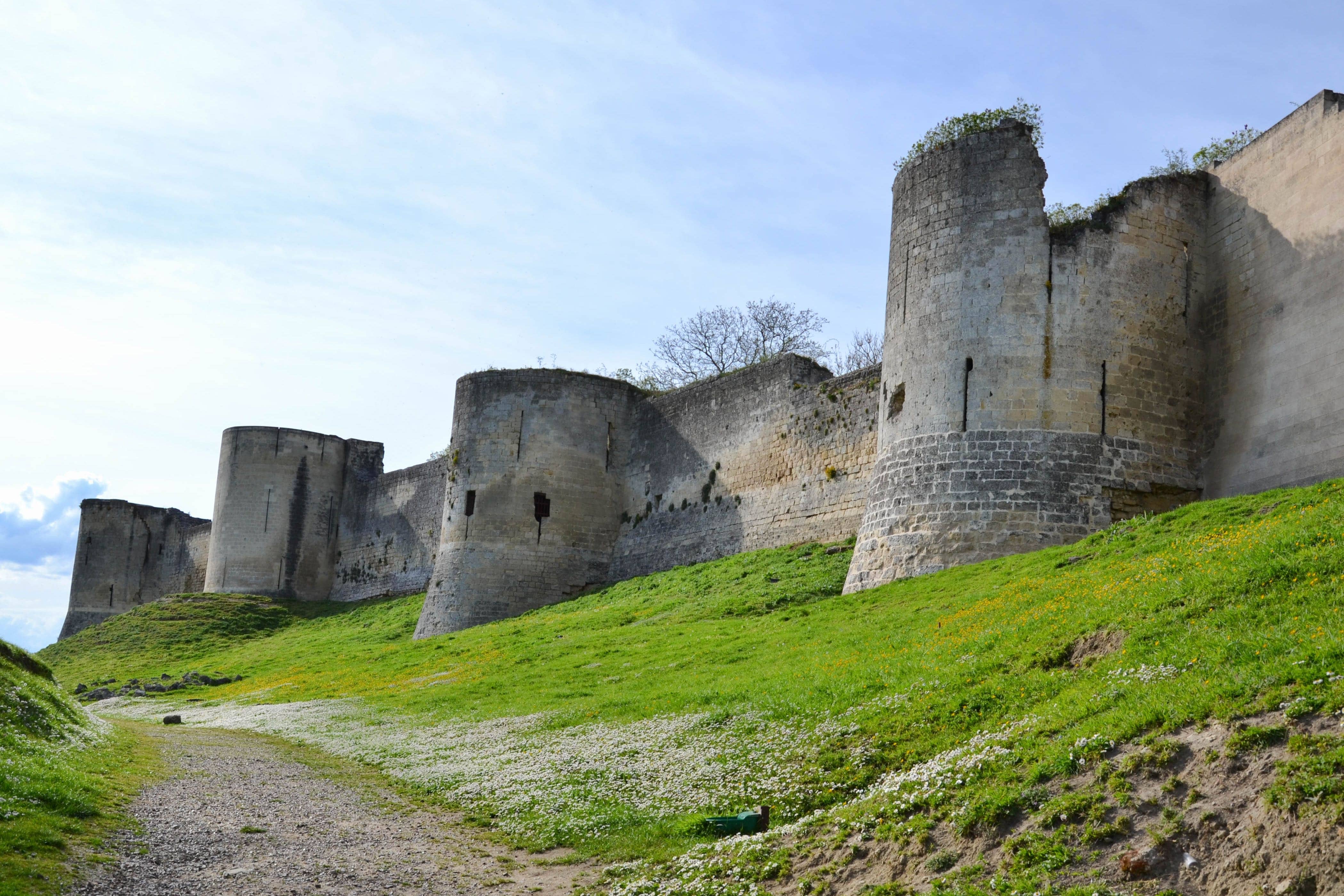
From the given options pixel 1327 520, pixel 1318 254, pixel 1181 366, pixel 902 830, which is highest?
pixel 1318 254

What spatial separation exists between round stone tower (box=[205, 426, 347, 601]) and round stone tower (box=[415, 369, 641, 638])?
1501 centimetres

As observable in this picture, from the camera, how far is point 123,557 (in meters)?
58.6

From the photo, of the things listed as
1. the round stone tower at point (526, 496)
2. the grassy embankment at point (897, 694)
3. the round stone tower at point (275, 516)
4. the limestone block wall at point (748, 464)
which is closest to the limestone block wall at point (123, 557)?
the round stone tower at point (275, 516)

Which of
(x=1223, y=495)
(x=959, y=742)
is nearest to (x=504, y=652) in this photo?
(x=1223, y=495)

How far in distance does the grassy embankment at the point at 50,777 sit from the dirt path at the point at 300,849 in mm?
300

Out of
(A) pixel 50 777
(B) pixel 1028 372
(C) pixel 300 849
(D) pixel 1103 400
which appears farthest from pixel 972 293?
(A) pixel 50 777

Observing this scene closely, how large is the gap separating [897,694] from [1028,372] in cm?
944

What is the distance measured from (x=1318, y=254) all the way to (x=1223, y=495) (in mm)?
3920

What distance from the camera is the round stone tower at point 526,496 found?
33.2 meters

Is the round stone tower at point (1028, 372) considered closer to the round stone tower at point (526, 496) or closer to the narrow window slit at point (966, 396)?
the narrow window slit at point (966, 396)

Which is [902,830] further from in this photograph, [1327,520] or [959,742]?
[1327,520]

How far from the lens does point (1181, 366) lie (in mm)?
20562

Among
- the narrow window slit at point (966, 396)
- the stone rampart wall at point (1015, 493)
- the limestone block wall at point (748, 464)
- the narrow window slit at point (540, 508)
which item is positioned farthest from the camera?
the narrow window slit at point (540, 508)

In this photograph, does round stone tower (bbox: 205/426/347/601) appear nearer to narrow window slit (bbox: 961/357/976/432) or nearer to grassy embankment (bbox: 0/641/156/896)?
grassy embankment (bbox: 0/641/156/896)
